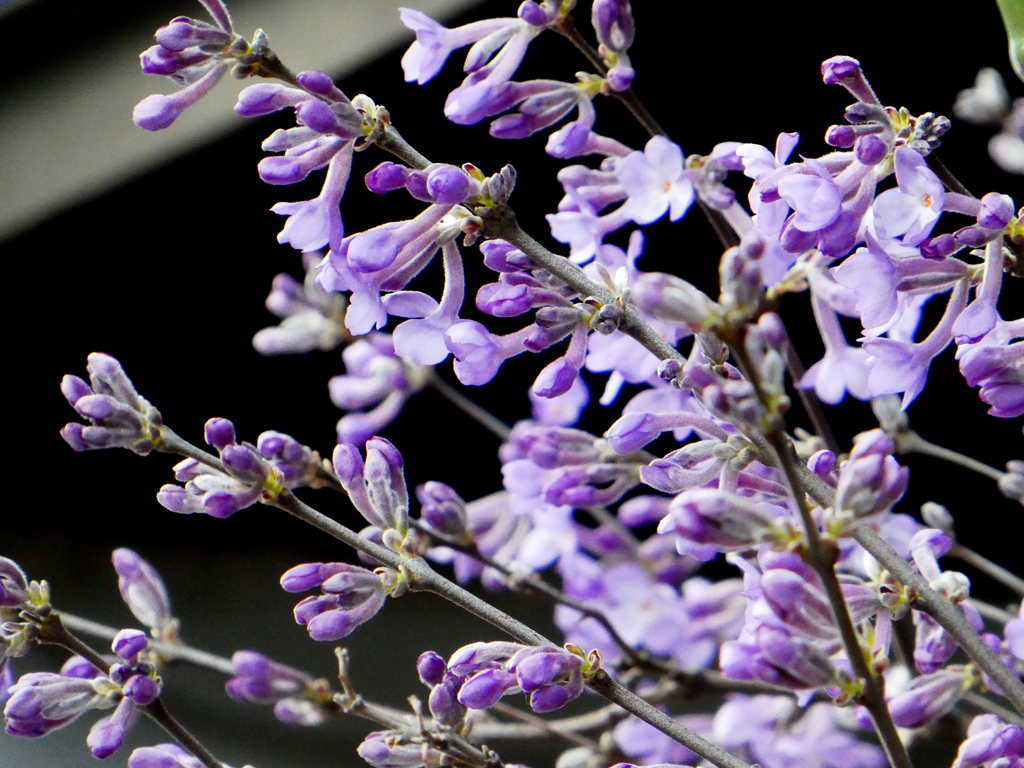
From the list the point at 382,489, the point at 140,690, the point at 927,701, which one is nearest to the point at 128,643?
the point at 140,690

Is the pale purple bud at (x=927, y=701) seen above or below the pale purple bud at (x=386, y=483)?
below

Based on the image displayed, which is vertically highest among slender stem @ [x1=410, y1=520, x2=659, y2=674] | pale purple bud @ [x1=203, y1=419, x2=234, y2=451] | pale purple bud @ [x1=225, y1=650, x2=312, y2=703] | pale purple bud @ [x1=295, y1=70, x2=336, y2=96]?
pale purple bud @ [x1=295, y1=70, x2=336, y2=96]

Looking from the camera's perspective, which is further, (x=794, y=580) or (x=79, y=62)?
(x=79, y=62)

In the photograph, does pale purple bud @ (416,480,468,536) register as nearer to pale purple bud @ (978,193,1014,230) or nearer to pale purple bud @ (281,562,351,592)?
pale purple bud @ (281,562,351,592)

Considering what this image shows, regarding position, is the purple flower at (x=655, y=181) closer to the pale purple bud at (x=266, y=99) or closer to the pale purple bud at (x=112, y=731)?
the pale purple bud at (x=266, y=99)

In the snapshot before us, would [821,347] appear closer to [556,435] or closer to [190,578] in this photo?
[556,435]

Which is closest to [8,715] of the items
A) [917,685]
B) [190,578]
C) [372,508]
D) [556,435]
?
[372,508]

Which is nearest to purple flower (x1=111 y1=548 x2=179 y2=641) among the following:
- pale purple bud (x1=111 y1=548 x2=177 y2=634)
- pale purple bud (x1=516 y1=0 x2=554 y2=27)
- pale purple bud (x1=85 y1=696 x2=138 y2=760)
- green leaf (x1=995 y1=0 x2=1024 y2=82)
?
pale purple bud (x1=111 y1=548 x2=177 y2=634)

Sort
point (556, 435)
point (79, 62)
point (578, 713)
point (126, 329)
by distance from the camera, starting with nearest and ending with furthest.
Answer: point (556, 435)
point (79, 62)
point (126, 329)
point (578, 713)

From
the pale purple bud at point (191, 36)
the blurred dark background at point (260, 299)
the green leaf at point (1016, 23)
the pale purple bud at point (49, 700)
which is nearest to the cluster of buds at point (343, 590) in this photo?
the pale purple bud at point (49, 700)
